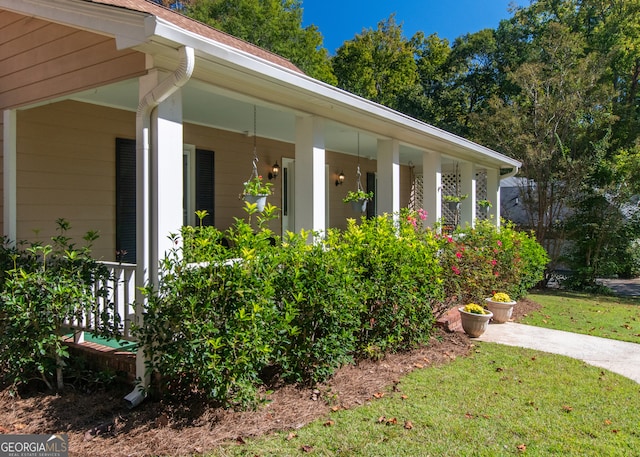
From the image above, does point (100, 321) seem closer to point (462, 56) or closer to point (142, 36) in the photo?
point (142, 36)

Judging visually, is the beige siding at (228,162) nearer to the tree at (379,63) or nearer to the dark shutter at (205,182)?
the dark shutter at (205,182)

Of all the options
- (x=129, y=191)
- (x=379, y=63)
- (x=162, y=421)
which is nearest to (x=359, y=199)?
(x=129, y=191)

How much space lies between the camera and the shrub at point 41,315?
3666mm

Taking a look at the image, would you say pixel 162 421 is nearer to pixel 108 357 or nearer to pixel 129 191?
pixel 108 357

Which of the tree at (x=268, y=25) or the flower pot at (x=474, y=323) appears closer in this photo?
the flower pot at (x=474, y=323)

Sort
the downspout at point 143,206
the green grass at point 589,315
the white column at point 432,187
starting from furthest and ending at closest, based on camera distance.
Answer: the white column at point 432,187 → the green grass at point 589,315 → the downspout at point 143,206

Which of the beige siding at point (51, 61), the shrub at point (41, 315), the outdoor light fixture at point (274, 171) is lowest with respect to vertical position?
the shrub at point (41, 315)

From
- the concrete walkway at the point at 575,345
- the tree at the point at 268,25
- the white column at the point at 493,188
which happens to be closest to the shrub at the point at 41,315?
the concrete walkway at the point at 575,345

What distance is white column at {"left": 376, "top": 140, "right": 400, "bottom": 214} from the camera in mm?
6934

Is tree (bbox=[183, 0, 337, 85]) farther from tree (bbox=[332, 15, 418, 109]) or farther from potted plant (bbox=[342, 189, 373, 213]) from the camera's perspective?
potted plant (bbox=[342, 189, 373, 213])

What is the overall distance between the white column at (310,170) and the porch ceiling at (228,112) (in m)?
0.27

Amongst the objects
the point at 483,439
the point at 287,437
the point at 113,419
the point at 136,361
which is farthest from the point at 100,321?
the point at 483,439

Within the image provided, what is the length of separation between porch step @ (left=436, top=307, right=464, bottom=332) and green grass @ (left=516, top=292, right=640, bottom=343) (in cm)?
134

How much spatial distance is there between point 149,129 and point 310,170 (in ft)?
6.95
